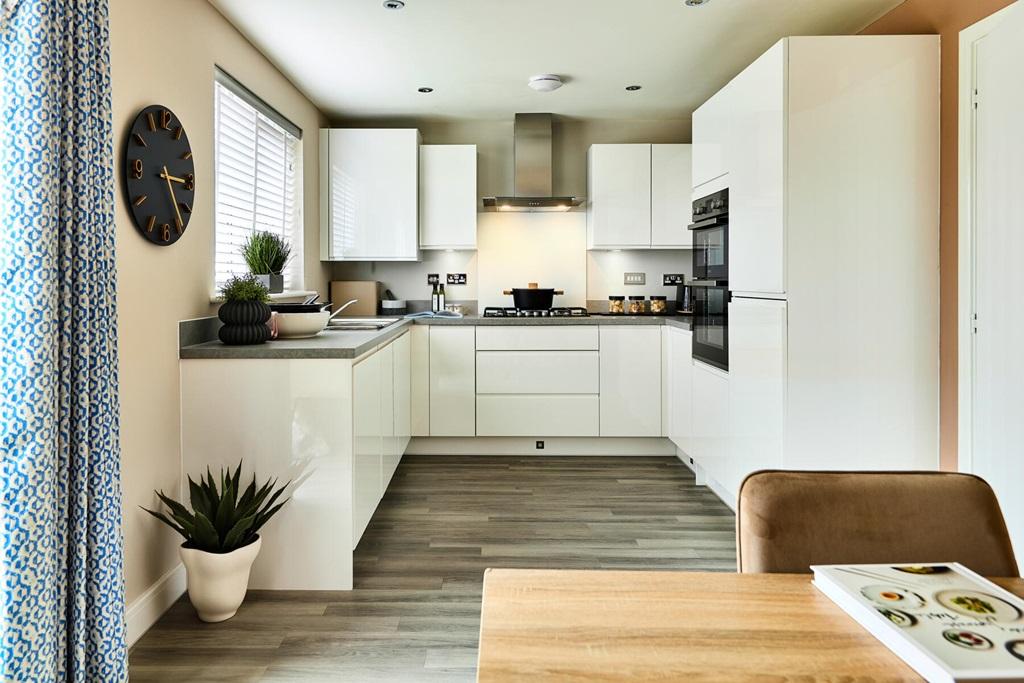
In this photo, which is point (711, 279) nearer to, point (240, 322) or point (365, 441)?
point (365, 441)

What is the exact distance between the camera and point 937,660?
648mm

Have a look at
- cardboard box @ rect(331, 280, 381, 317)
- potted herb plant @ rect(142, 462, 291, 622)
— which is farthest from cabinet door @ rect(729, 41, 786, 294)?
cardboard box @ rect(331, 280, 381, 317)

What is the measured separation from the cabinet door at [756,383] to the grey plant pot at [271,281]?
2.21 metres

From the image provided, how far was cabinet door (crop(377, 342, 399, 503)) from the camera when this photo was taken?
135 inches

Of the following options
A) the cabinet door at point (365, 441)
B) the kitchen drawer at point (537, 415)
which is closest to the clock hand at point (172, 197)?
the cabinet door at point (365, 441)

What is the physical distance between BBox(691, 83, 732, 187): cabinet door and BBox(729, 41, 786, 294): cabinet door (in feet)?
0.36

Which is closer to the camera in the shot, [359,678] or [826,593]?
[826,593]

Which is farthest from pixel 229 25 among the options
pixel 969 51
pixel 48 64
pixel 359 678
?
pixel 969 51

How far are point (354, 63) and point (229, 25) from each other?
755 millimetres

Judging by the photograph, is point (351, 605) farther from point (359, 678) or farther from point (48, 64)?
point (48, 64)

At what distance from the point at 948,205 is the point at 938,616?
250 centimetres

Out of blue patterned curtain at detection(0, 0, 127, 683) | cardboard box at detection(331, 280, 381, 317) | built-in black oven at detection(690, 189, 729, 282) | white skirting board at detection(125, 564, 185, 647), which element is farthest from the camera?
cardboard box at detection(331, 280, 381, 317)

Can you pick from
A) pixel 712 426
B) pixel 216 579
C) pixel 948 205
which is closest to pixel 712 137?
pixel 948 205

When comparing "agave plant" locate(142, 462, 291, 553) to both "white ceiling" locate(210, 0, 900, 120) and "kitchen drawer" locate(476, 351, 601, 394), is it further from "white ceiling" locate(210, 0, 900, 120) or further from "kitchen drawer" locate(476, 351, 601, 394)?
"kitchen drawer" locate(476, 351, 601, 394)
